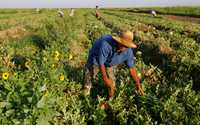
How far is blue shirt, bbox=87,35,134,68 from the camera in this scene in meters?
5.95

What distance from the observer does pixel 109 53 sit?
6070 mm

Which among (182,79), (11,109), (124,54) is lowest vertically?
(182,79)

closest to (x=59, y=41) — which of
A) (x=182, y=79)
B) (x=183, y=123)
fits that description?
(x=182, y=79)

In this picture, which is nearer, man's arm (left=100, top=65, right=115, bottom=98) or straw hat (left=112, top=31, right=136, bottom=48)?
straw hat (left=112, top=31, right=136, bottom=48)

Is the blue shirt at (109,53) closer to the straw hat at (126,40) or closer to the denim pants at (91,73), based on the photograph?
the denim pants at (91,73)

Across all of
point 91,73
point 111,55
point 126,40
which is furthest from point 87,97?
point 126,40

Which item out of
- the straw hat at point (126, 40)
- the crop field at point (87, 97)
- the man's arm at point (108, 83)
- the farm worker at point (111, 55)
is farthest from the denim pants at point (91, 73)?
the straw hat at point (126, 40)

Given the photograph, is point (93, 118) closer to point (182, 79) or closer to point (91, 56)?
point (91, 56)

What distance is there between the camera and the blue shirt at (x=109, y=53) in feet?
19.5

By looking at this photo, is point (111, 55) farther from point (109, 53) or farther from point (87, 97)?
point (87, 97)

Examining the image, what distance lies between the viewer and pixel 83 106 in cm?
640

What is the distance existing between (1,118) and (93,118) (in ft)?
4.85

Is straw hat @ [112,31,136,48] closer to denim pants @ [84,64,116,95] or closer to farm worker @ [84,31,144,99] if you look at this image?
farm worker @ [84,31,144,99]

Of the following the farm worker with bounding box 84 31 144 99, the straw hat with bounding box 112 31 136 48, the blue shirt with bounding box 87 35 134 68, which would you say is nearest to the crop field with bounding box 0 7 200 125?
the farm worker with bounding box 84 31 144 99
